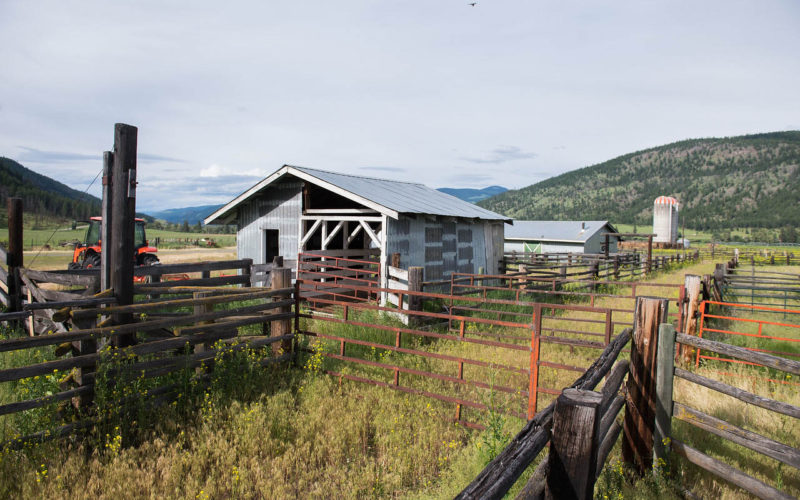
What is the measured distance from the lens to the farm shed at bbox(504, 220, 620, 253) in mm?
41062

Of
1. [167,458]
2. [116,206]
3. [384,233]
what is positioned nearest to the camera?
[167,458]

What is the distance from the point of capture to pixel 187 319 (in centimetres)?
628

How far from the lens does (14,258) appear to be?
959 cm

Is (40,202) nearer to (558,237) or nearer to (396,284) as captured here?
(558,237)

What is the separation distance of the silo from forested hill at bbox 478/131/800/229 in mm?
74955

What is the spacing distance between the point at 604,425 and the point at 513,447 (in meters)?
1.96

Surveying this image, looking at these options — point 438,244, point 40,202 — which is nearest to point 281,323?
point 438,244

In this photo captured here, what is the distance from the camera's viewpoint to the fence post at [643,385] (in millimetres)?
4238

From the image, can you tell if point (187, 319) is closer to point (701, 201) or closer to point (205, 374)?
point (205, 374)

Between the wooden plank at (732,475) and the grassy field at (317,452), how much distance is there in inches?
9.4

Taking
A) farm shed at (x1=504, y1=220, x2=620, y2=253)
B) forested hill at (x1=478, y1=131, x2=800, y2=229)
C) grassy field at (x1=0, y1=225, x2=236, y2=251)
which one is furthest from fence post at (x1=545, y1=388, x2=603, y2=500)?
forested hill at (x1=478, y1=131, x2=800, y2=229)

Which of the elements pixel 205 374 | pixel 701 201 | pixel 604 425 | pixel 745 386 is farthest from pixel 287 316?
pixel 701 201

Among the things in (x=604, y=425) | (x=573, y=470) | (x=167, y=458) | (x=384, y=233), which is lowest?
(x=167, y=458)

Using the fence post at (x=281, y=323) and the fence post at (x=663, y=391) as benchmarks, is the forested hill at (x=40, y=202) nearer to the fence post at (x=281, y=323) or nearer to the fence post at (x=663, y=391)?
the fence post at (x=281, y=323)
